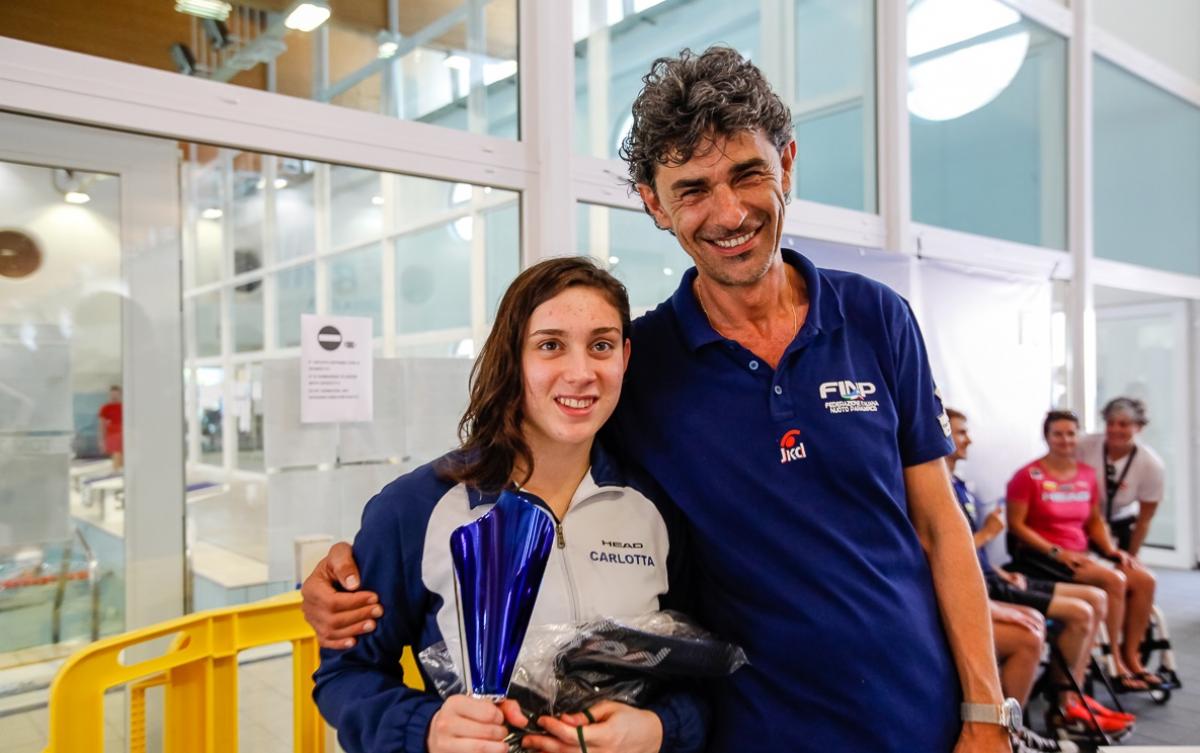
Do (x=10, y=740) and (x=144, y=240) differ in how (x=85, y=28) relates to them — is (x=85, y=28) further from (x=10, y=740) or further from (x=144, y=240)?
(x=10, y=740)

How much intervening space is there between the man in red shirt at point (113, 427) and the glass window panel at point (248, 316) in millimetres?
340

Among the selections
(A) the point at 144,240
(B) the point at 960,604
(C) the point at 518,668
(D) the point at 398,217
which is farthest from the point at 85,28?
(B) the point at 960,604

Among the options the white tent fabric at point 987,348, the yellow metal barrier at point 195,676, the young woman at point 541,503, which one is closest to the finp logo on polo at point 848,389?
the young woman at point 541,503

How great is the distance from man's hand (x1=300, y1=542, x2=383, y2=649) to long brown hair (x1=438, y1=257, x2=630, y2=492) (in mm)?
198

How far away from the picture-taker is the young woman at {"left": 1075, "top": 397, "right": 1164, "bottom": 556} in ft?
16.6

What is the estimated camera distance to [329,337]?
2.60 metres

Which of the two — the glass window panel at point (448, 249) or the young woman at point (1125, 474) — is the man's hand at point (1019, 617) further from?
the glass window panel at point (448, 249)

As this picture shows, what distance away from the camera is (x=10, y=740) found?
213cm

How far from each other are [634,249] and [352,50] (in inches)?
50.9

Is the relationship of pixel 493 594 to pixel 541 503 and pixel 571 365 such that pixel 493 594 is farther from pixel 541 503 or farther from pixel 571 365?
pixel 571 365

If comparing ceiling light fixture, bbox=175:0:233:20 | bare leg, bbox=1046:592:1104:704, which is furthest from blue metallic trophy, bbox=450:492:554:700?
bare leg, bbox=1046:592:1104:704

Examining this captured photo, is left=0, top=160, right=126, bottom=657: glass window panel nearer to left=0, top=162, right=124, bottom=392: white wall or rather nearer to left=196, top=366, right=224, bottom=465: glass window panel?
left=0, top=162, right=124, bottom=392: white wall

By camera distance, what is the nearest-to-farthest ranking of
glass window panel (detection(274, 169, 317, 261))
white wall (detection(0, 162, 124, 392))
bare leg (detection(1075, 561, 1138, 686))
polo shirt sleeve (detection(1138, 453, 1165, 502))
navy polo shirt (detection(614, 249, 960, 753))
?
1. navy polo shirt (detection(614, 249, 960, 753))
2. white wall (detection(0, 162, 124, 392))
3. glass window panel (detection(274, 169, 317, 261))
4. bare leg (detection(1075, 561, 1138, 686))
5. polo shirt sleeve (detection(1138, 453, 1165, 502))

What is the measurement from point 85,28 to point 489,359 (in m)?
1.75
